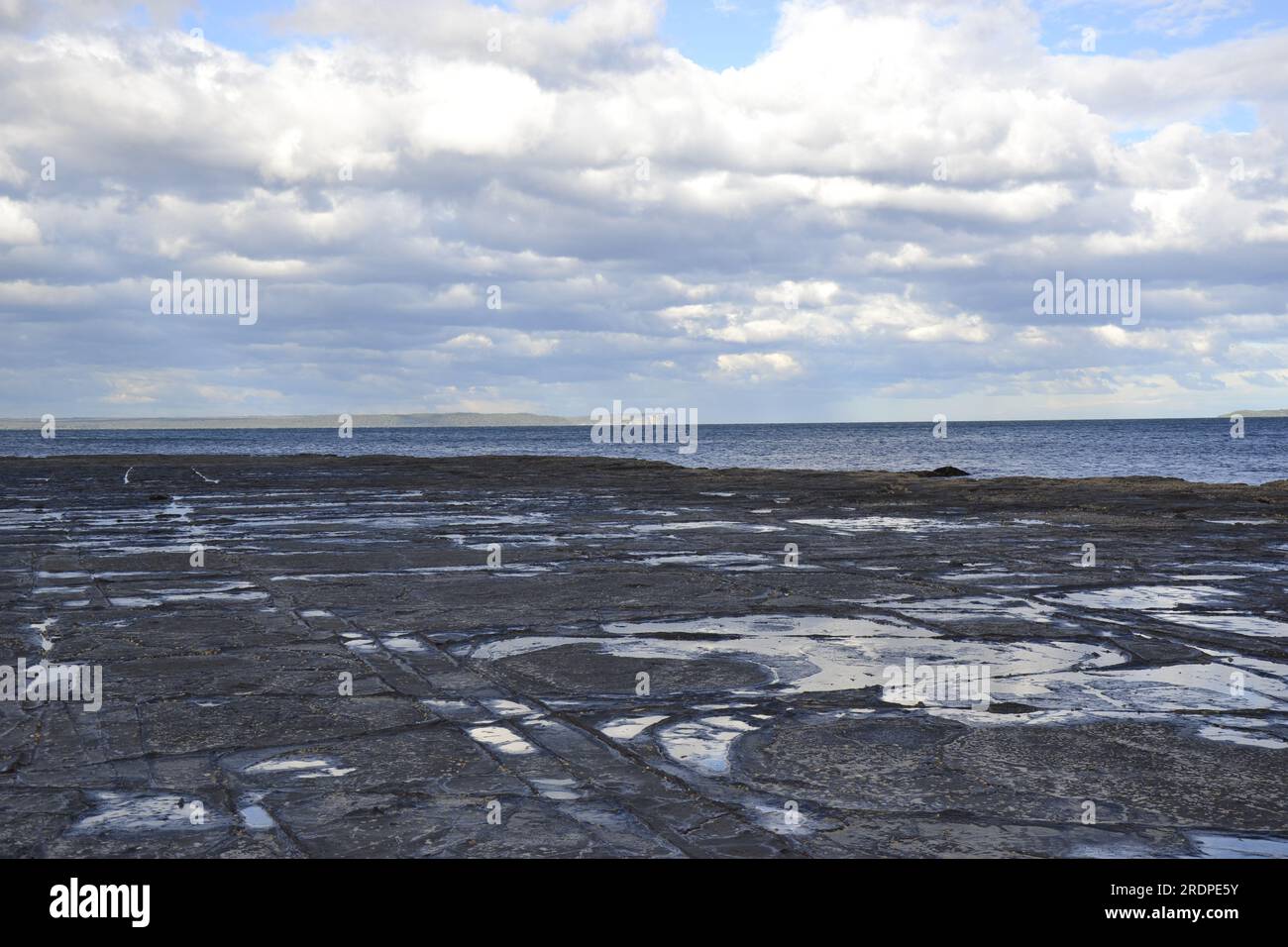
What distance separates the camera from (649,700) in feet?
21.8

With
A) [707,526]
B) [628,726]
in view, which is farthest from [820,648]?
[707,526]

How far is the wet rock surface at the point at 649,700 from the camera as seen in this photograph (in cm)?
448

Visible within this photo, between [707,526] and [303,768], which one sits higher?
[707,526]

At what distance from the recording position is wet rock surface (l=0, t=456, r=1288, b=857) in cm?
448

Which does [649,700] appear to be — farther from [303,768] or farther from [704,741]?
[303,768]

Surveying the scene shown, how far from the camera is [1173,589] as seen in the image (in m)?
11.2

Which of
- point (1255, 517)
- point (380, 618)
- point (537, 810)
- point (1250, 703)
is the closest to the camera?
point (537, 810)

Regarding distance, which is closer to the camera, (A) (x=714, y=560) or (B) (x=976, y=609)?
(B) (x=976, y=609)

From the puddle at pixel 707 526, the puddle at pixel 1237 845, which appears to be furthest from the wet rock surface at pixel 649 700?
the puddle at pixel 707 526

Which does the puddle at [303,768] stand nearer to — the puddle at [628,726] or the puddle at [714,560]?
the puddle at [628,726]

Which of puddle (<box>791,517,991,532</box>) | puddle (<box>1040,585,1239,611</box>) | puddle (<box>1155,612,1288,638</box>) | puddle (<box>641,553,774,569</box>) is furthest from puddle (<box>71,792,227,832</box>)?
puddle (<box>791,517,991,532</box>)
